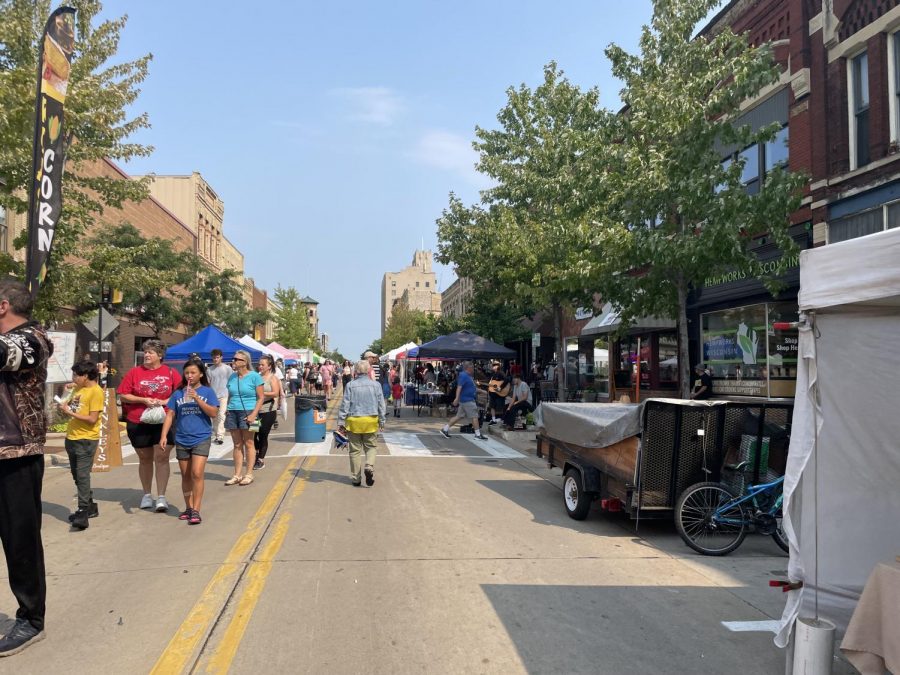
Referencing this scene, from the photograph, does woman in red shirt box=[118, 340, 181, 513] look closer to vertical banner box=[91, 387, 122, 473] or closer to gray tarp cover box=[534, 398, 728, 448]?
vertical banner box=[91, 387, 122, 473]

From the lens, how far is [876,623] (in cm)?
367

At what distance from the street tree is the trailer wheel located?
187 inches

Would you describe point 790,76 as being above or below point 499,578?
above

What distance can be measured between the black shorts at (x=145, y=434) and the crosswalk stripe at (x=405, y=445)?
572 cm

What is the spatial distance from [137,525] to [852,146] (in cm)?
1370

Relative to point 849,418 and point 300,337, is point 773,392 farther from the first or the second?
point 300,337

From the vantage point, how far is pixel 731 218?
1129 centimetres

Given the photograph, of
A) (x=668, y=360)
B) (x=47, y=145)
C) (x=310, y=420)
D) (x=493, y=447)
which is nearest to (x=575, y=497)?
(x=493, y=447)

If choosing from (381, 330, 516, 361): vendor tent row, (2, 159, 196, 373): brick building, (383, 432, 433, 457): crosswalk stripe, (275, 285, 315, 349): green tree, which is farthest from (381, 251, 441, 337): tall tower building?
(383, 432, 433, 457): crosswalk stripe

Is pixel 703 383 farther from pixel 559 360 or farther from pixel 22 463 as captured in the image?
pixel 22 463

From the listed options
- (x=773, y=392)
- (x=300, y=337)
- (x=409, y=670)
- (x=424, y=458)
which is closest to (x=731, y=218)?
(x=773, y=392)

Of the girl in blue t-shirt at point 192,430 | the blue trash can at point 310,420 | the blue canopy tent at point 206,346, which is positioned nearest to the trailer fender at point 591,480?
the girl in blue t-shirt at point 192,430

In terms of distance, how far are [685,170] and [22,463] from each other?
1076cm

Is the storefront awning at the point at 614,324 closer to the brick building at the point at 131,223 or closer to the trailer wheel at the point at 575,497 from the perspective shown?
the trailer wheel at the point at 575,497
